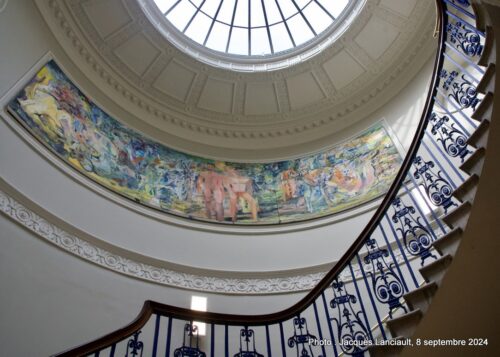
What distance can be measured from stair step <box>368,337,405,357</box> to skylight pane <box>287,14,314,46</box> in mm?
10506

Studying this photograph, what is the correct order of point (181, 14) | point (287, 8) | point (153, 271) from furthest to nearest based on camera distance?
point (287, 8)
point (181, 14)
point (153, 271)

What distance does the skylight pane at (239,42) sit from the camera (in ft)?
41.6

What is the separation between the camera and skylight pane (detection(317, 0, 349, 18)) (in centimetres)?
1159

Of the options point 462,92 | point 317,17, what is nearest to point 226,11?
point 317,17

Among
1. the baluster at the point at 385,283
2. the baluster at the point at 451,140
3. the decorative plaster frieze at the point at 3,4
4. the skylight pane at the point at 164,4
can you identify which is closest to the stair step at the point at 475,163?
the baluster at the point at 451,140

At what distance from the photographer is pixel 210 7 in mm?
12234

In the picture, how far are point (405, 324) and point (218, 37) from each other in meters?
11.0

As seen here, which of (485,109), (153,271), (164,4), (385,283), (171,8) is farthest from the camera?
(171,8)

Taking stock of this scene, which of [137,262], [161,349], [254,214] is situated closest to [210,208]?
[254,214]

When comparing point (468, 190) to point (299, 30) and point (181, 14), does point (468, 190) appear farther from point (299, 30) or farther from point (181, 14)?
point (181, 14)

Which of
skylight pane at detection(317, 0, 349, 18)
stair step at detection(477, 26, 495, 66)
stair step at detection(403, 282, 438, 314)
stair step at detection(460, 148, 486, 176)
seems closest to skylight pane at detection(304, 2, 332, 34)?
skylight pane at detection(317, 0, 349, 18)

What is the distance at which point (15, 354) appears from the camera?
5441mm

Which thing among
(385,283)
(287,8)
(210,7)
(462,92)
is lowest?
(385,283)

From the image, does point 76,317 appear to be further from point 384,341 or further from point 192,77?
point 192,77
